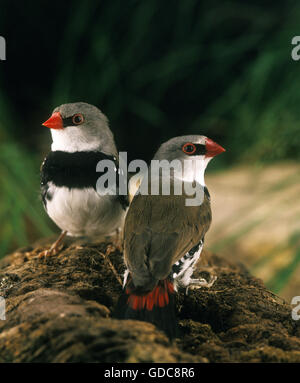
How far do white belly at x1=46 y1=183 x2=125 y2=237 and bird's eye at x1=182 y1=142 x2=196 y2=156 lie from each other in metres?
0.30

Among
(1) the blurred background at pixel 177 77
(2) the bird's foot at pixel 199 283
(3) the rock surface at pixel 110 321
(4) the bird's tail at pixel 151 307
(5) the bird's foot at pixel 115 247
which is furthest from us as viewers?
(1) the blurred background at pixel 177 77

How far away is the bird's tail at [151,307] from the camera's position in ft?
4.07

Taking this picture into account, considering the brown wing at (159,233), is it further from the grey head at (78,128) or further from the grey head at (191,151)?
the grey head at (78,128)

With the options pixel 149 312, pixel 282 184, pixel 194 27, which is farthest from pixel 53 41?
pixel 149 312

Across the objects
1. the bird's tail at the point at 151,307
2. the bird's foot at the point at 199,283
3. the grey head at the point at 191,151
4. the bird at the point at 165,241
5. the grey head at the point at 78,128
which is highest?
the grey head at the point at 78,128

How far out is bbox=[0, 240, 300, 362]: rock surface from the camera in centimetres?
111

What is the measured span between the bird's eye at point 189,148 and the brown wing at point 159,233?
158 millimetres

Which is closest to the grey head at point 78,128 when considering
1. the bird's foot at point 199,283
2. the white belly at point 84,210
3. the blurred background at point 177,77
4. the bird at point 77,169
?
the bird at point 77,169

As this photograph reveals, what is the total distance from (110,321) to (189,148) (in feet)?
2.21

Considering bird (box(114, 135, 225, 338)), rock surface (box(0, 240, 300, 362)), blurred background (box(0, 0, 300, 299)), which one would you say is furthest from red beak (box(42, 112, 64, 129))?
blurred background (box(0, 0, 300, 299))

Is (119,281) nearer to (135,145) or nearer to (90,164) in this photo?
(90,164)

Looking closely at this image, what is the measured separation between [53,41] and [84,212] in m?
2.19

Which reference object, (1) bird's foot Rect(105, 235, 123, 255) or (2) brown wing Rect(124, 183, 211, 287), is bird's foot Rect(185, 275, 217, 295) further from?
(1) bird's foot Rect(105, 235, 123, 255)

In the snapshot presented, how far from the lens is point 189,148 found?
1647mm
